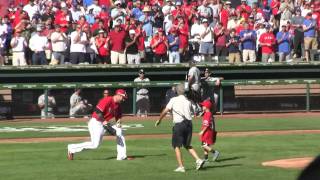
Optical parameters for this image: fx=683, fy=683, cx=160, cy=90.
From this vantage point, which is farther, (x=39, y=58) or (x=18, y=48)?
(x=39, y=58)

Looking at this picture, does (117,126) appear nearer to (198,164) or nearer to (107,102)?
(107,102)

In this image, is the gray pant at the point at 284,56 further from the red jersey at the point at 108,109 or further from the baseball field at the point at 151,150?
the red jersey at the point at 108,109

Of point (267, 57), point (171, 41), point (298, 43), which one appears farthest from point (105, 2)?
point (298, 43)

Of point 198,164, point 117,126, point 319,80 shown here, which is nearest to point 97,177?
point 198,164

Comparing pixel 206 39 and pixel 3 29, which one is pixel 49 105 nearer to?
pixel 3 29

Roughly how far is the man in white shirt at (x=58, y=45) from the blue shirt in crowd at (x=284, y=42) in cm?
838

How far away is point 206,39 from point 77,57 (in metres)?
4.99

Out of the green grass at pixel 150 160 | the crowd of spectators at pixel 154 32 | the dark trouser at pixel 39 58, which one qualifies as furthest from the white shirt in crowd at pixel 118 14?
the green grass at pixel 150 160

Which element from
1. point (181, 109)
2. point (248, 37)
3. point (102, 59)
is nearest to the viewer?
point (181, 109)

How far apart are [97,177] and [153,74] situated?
16292mm

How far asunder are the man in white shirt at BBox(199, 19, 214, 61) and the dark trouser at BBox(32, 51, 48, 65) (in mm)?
6029

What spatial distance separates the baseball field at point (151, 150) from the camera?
39.0 feet

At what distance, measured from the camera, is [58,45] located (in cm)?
2506

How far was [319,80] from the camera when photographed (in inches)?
1089
